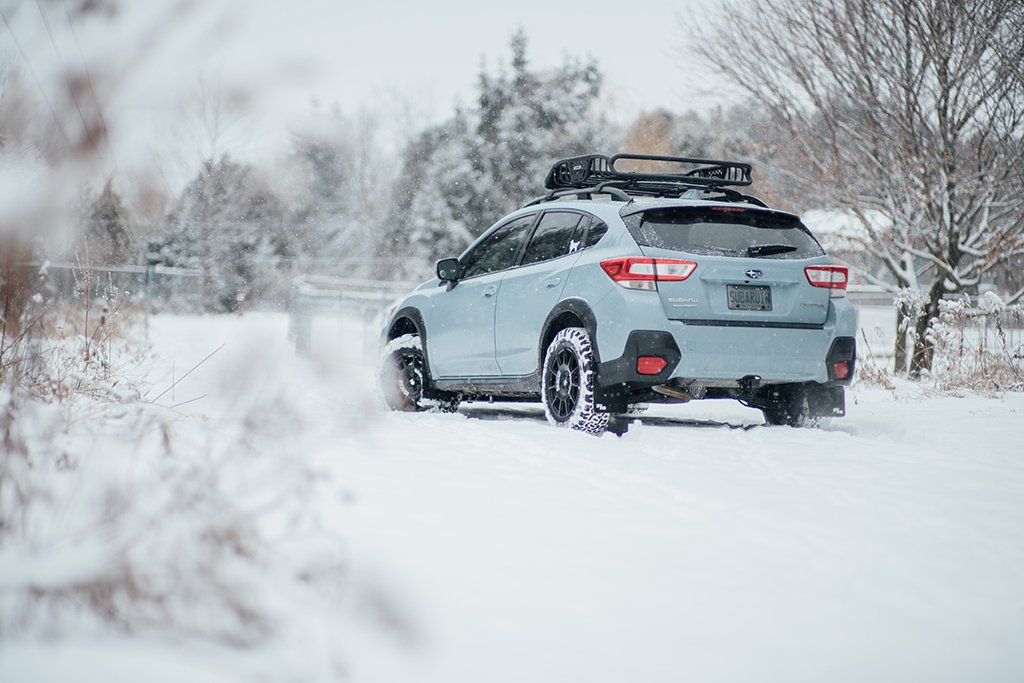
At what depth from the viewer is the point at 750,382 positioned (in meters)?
6.43

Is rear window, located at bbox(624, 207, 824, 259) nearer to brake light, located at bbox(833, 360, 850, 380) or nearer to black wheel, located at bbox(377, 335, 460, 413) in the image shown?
brake light, located at bbox(833, 360, 850, 380)

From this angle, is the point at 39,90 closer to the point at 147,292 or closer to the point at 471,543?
the point at 471,543

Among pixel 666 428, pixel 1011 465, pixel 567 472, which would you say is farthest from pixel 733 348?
pixel 567 472

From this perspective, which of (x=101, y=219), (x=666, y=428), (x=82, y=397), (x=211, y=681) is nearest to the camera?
(x=211, y=681)

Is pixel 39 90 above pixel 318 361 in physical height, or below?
above

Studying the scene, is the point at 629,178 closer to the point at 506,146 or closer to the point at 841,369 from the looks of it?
the point at 841,369

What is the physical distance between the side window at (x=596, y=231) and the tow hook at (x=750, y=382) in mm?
1272

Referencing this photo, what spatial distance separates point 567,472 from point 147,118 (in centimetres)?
236

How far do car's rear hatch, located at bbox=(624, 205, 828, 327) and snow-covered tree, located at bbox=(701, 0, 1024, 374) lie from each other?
5796mm

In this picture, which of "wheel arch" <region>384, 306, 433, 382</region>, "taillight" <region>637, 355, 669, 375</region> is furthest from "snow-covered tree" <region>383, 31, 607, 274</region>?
"taillight" <region>637, 355, 669, 375</region>

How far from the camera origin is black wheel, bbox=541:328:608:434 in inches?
247

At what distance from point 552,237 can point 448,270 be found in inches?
48.4

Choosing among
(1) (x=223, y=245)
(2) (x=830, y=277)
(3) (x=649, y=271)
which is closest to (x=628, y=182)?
(3) (x=649, y=271)

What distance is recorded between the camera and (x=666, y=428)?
22.6ft
